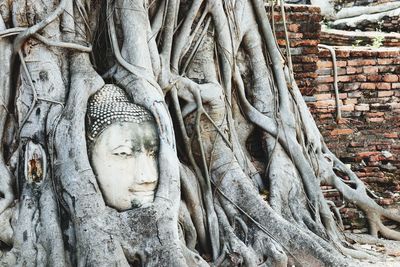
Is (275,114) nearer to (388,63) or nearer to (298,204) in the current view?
(298,204)

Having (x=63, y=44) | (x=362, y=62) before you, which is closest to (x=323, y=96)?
(x=362, y=62)

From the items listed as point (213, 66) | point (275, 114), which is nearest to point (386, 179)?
point (275, 114)

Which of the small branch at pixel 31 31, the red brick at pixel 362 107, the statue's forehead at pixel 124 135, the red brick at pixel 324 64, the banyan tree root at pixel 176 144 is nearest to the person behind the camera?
the banyan tree root at pixel 176 144

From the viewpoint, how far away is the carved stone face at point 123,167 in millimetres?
3840

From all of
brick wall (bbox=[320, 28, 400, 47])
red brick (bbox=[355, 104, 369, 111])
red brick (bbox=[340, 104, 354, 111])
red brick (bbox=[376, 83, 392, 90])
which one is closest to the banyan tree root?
red brick (bbox=[340, 104, 354, 111])

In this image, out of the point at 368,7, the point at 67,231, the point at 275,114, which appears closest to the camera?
the point at 67,231

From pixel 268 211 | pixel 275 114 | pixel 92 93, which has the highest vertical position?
pixel 92 93

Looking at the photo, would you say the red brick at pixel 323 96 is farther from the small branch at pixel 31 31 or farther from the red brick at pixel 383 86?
the small branch at pixel 31 31

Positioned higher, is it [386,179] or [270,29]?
[270,29]

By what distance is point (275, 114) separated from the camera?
17.1ft

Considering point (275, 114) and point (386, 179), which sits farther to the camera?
point (386, 179)

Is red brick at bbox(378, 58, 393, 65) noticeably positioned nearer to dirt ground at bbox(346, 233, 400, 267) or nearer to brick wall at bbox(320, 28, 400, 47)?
brick wall at bbox(320, 28, 400, 47)

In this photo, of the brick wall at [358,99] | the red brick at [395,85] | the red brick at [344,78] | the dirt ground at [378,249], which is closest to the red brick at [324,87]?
the brick wall at [358,99]

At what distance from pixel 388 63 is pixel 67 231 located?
4.39 m
